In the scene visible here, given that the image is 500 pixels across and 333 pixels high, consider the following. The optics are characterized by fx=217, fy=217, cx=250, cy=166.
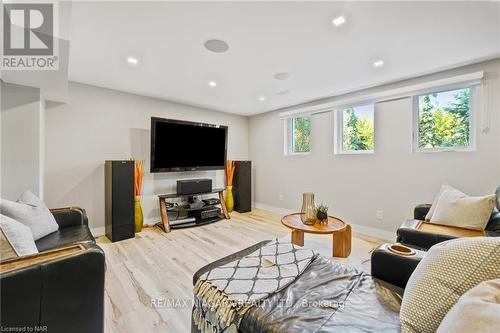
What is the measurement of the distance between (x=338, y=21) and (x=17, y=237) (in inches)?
105

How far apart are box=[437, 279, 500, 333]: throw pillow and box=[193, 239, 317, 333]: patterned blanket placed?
2.27 ft

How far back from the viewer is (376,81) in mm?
3062

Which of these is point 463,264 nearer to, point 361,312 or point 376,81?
point 361,312

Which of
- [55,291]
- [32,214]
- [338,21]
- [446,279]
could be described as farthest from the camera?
[32,214]

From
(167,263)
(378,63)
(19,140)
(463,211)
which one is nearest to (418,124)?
(378,63)

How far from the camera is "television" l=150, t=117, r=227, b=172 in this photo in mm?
3594

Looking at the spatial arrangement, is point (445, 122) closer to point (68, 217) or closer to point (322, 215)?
point (322, 215)

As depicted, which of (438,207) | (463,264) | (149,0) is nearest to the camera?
(463,264)

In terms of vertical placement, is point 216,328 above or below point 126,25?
below

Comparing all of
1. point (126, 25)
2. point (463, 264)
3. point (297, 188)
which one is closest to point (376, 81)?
point (297, 188)

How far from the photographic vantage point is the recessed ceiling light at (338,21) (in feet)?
5.55

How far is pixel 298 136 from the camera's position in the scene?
4547mm

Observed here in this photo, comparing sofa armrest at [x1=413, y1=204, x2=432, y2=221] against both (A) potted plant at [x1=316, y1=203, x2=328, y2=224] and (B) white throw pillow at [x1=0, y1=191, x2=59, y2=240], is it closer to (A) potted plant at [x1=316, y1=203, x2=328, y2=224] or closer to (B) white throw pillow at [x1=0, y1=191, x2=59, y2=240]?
(A) potted plant at [x1=316, y1=203, x2=328, y2=224]

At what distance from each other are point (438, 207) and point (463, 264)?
167cm
